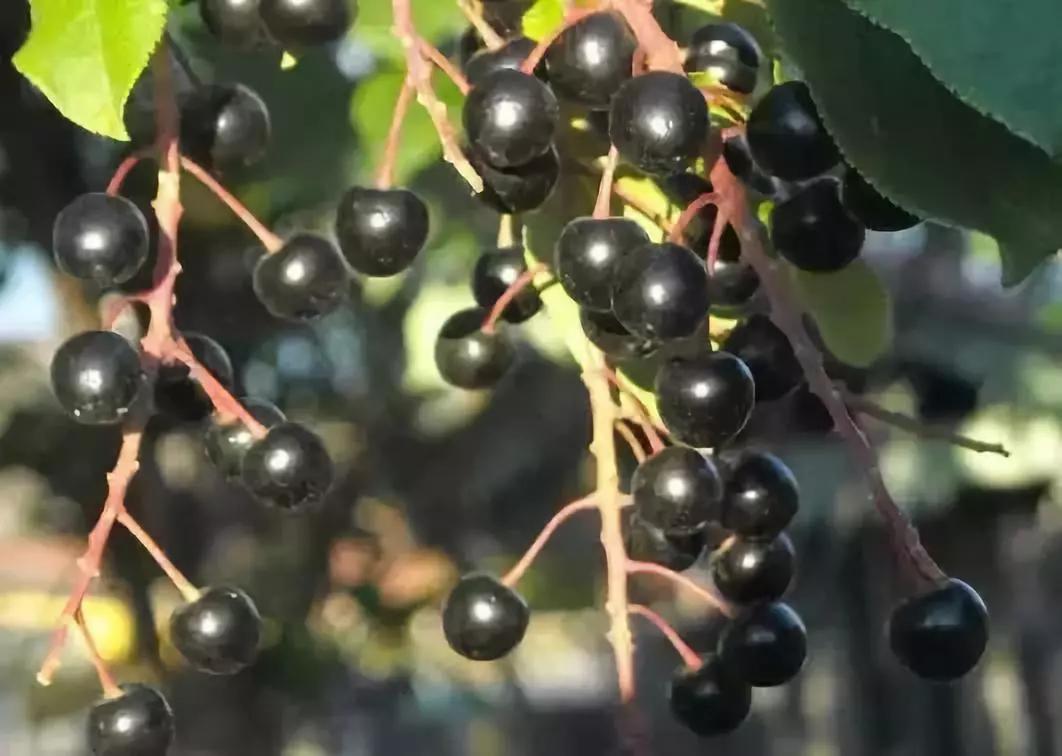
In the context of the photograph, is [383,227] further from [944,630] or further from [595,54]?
[944,630]

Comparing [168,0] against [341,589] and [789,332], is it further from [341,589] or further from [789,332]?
[341,589]

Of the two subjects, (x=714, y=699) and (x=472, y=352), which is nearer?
(x=714, y=699)

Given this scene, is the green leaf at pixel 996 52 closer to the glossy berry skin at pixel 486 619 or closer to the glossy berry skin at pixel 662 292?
the glossy berry skin at pixel 662 292

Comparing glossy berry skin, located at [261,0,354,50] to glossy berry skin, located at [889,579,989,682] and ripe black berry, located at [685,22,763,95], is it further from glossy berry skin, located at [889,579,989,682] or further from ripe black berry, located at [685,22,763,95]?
glossy berry skin, located at [889,579,989,682]

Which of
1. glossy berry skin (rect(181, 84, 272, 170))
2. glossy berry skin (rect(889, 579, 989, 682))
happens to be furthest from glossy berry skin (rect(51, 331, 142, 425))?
glossy berry skin (rect(889, 579, 989, 682))

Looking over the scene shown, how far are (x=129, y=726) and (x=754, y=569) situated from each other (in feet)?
0.99

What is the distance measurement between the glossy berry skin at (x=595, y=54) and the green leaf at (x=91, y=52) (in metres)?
0.16

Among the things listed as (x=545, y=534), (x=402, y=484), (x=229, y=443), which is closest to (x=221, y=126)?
(x=229, y=443)

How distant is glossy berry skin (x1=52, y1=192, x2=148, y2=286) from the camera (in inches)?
22.8

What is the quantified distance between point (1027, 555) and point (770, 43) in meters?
1.83

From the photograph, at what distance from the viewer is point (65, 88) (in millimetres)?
520

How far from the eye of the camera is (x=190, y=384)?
62 cm

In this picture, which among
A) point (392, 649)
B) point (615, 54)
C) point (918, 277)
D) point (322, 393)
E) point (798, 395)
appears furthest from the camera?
point (918, 277)

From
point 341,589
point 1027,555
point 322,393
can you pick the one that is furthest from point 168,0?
point 1027,555
